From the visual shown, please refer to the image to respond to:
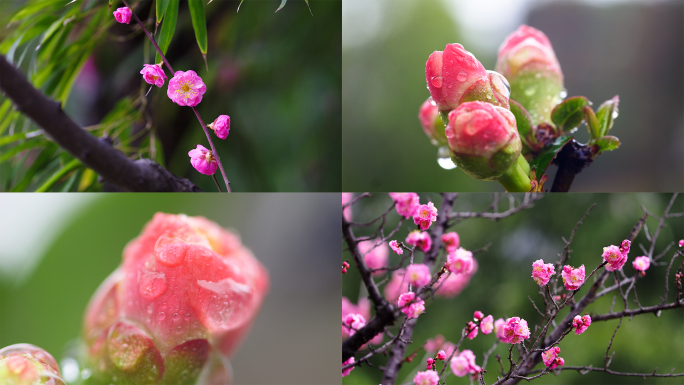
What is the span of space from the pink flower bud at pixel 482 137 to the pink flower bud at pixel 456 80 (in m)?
0.01

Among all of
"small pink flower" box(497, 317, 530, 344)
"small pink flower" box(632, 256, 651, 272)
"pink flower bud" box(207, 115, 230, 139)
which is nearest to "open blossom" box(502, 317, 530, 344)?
"small pink flower" box(497, 317, 530, 344)

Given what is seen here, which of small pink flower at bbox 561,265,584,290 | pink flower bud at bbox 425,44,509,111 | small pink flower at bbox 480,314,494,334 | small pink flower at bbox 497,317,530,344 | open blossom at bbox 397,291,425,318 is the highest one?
pink flower bud at bbox 425,44,509,111

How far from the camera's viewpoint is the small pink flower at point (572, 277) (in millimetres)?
282

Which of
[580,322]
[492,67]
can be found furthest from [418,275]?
[492,67]

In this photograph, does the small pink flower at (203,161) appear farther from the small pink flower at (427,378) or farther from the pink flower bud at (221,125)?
the small pink flower at (427,378)

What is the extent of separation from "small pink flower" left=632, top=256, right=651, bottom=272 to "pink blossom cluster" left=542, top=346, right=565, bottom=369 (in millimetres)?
94

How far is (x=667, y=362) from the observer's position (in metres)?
0.35

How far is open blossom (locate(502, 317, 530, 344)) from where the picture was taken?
0.27m

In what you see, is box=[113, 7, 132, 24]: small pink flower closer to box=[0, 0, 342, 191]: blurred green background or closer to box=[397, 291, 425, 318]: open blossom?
box=[0, 0, 342, 191]: blurred green background

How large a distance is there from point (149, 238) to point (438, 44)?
0.32 m

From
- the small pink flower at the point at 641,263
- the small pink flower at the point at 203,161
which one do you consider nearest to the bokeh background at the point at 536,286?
the small pink flower at the point at 641,263

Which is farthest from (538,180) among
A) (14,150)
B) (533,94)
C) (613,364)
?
(14,150)

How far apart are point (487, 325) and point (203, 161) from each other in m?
0.22

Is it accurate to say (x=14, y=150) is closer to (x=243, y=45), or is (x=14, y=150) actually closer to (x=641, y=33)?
(x=243, y=45)
